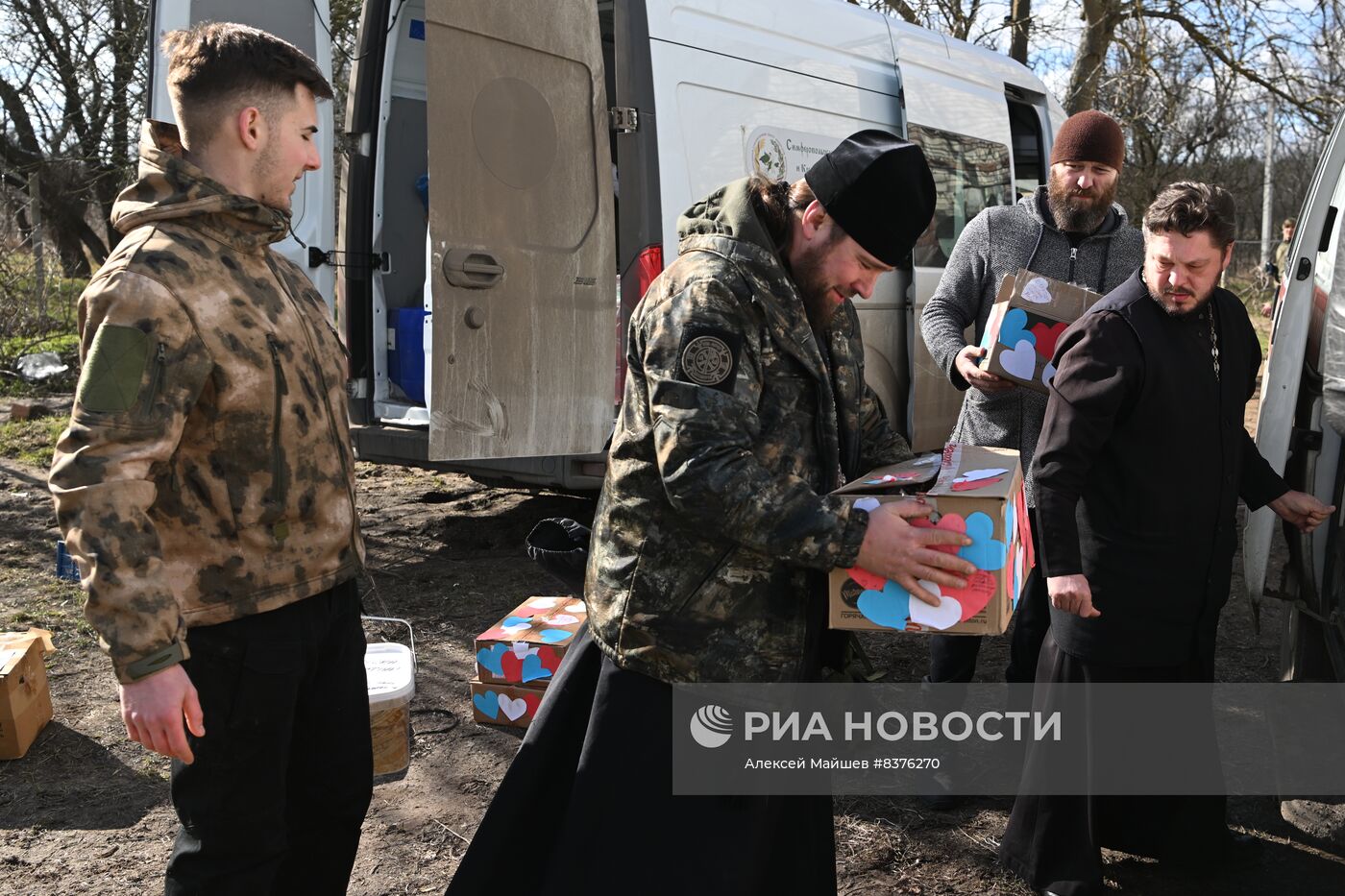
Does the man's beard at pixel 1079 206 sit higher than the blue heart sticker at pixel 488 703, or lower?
higher

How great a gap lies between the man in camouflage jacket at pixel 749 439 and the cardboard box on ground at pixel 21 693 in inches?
90.7

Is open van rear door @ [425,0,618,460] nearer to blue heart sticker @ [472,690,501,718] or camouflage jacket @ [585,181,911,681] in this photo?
blue heart sticker @ [472,690,501,718]

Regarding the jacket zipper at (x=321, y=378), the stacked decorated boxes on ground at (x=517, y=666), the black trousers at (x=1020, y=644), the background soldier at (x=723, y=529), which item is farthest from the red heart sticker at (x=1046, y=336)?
the jacket zipper at (x=321, y=378)

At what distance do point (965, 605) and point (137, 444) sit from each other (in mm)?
1331

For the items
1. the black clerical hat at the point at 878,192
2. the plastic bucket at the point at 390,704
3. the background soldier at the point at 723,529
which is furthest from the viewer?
the plastic bucket at the point at 390,704

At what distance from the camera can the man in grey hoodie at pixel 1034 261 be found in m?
3.25

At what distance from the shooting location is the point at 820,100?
5461 millimetres

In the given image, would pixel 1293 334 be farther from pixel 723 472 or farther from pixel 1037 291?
pixel 723 472

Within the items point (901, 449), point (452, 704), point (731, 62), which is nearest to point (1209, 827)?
point (901, 449)

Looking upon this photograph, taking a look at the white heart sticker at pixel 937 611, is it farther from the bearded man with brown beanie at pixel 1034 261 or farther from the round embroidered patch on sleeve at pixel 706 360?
the bearded man with brown beanie at pixel 1034 261

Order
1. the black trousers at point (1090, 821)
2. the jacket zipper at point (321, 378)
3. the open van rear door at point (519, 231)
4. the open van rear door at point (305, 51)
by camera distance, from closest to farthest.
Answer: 1. the jacket zipper at point (321, 378)
2. the black trousers at point (1090, 821)
3. the open van rear door at point (519, 231)
4. the open van rear door at point (305, 51)

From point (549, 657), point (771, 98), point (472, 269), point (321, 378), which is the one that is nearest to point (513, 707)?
point (549, 657)

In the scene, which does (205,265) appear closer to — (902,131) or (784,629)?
(784,629)

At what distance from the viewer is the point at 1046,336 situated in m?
2.99
